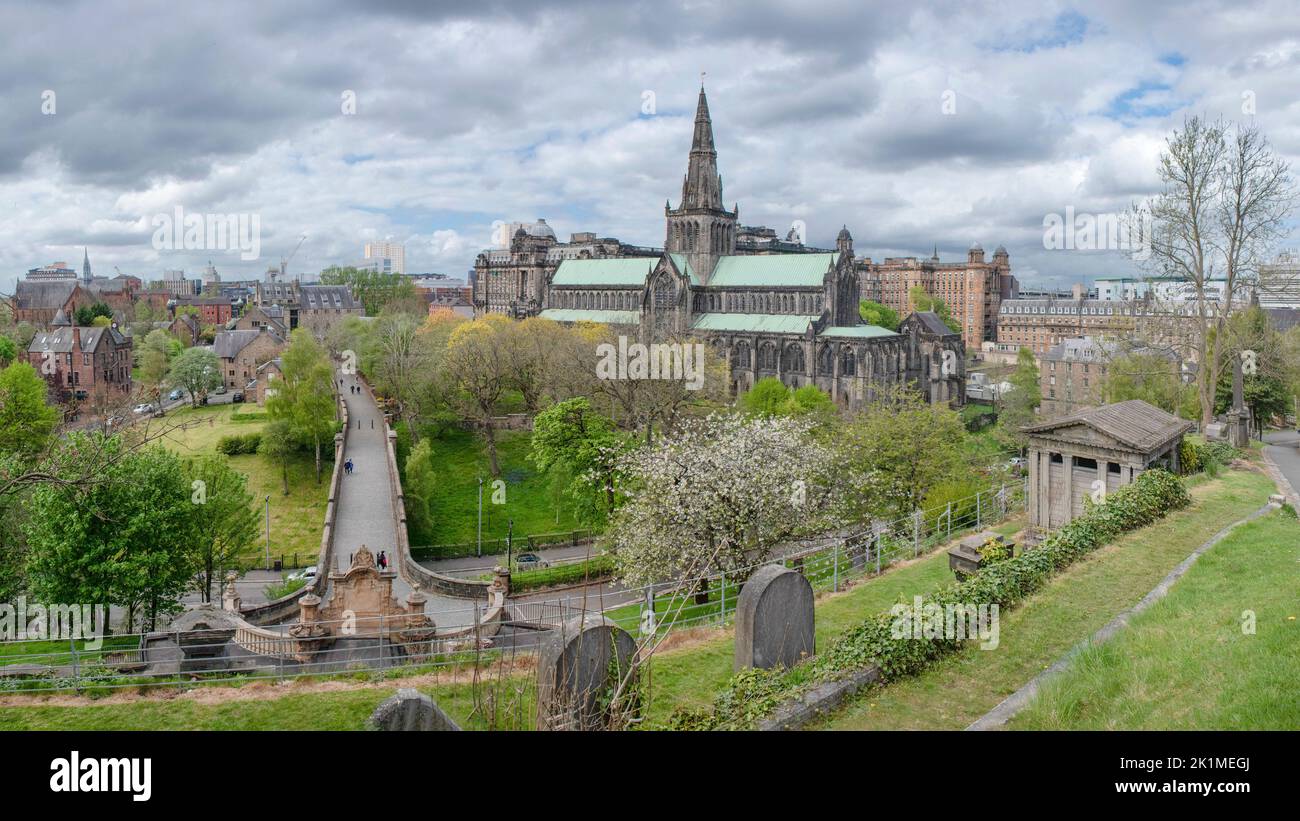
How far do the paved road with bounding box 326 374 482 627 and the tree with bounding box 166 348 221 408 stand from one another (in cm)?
2151

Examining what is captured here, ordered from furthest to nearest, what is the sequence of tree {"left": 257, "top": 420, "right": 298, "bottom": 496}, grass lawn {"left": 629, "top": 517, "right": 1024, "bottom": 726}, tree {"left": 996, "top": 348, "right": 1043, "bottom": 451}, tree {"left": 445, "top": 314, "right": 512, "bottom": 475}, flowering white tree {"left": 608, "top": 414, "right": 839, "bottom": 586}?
tree {"left": 996, "top": 348, "right": 1043, "bottom": 451} → tree {"left": 445, "top": 314, "right": 512, "bottom": 475} → tree {"left": 257, "top": 420, "right": 298, "bottom": 496} → flowering white tree {"left": 608, "top": 414, "right": 839, "bottom": 586} → grass lawn {"left": 629, "top": 517, "right": 1024, "bottom": 726}

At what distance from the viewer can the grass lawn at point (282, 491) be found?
131 feet

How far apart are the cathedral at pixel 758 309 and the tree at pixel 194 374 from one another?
3332 cm

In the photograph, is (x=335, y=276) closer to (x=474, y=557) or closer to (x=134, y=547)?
(x=474, y=557)

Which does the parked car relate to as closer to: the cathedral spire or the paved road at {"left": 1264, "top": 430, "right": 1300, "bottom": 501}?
the paved road at {"left": 1264, "top": 430, "right": 1300, "bottom": 501}

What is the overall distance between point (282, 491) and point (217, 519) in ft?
56.8

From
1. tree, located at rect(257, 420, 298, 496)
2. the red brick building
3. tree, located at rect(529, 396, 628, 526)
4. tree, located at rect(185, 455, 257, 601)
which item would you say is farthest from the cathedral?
the red brick building

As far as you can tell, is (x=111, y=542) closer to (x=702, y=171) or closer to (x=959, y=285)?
(x=702, y=171)

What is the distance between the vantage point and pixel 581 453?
38.6 metres

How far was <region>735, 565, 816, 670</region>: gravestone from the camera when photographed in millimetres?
10609

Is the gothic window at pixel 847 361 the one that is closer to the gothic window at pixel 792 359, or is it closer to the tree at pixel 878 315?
the gothic window at pixel 792 359

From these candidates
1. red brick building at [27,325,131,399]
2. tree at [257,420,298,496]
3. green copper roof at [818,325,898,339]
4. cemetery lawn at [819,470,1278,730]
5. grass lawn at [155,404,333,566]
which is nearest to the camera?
cemetery lawn at [819,470,1278,730]
